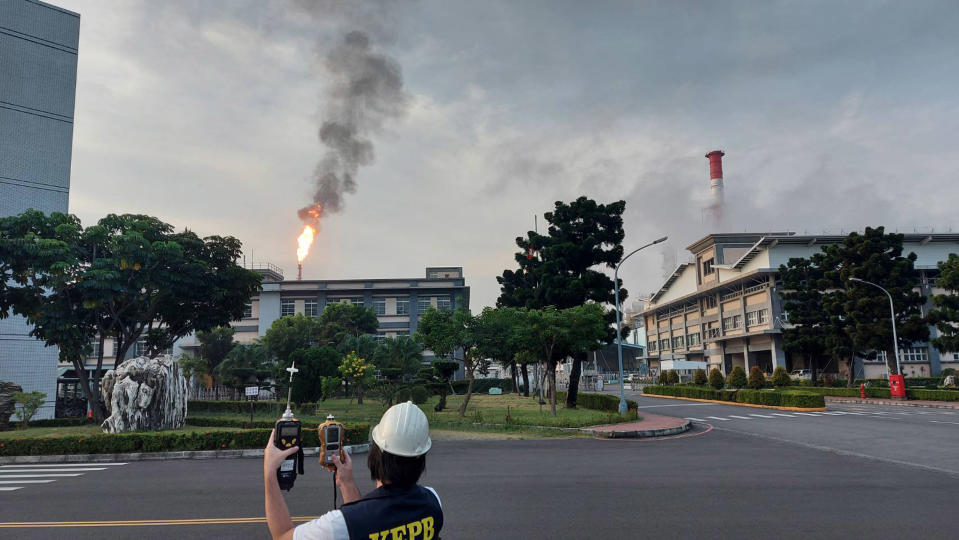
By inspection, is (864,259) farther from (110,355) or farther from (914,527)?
(110,355)

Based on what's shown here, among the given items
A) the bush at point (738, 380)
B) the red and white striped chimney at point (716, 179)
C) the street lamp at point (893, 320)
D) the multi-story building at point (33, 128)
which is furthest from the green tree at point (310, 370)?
the red and white striped chimney at point (716, 179)

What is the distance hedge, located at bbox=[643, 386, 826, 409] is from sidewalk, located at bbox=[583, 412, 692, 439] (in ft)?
38.7

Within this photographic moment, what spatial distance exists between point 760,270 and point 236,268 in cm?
5114

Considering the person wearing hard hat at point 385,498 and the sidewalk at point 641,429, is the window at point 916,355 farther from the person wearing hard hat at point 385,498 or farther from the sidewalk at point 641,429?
the person wearing hard hat at point 385,498

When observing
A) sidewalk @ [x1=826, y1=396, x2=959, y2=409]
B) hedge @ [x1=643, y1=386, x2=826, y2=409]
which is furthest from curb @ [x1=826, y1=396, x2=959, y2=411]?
hedge @ [x1=643, y1=386, x2=826, y2=409]

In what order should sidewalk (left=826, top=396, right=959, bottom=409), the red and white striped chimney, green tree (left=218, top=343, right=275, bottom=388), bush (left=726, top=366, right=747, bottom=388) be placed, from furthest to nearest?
1. the red and white striped chimney
2. bush (left=726, top=366, right=747, bottom=388)
3. green tree (left=218, top=343, right=275, bottom=388)
4. sidewalk (left=826, top=396, right=959, bottom=409)

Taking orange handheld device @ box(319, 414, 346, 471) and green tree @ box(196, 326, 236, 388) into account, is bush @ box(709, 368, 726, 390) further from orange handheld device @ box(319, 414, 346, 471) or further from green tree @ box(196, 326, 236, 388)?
orange handheld device @ box(319, 414, 346, 471)

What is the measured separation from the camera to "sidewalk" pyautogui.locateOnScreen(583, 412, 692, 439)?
21062 mm

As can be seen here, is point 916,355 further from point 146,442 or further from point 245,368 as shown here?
point 146,442

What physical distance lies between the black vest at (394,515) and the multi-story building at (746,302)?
58769 millimetres

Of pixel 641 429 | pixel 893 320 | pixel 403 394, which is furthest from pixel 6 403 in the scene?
pixel 893 320

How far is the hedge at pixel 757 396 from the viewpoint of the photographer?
32312 mm

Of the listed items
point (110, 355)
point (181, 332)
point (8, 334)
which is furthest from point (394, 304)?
point (8, 334)

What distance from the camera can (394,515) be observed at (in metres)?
2.57
